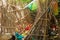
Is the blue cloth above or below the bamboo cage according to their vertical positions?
below

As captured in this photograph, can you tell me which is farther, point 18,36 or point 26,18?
point 26,18

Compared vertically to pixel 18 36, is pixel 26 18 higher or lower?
higher

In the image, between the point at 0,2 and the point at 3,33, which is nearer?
the point at 3,33

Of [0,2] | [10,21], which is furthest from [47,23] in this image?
[0,2]

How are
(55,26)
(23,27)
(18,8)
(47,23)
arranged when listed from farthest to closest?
1. (18,8)
2. (23,27)
3. (55,26)
4. (47,23)

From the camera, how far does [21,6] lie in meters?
6.21

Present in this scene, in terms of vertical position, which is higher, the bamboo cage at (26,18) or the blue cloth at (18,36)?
the bamboo cage at (26,18)

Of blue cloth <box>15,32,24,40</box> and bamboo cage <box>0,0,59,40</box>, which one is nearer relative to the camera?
bamboo cage <box>0,0,59,40</box>

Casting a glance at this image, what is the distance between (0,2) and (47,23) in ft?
6.66

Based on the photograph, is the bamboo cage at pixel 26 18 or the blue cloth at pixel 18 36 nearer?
the bamboo cage at pixel 26 18

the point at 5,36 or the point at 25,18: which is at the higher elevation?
the point at 25,18

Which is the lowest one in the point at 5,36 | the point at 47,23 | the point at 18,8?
the point at 5,36

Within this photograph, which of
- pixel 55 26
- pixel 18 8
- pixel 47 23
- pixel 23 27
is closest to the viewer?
pixel 47 23

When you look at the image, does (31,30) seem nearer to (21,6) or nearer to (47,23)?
(47,23)
